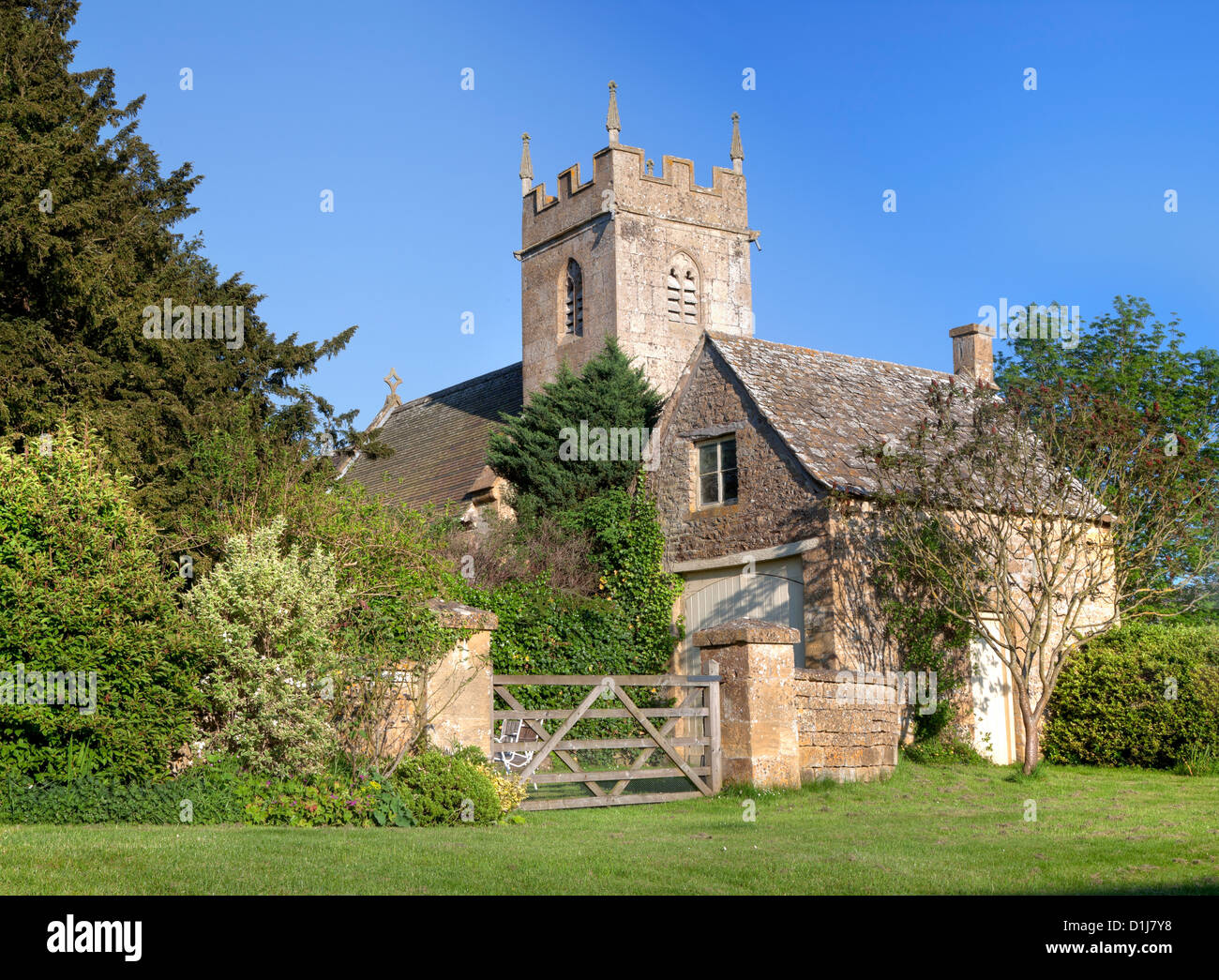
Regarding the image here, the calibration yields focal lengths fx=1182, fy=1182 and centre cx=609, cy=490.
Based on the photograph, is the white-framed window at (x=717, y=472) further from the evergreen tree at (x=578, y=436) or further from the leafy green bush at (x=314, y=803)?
the leafy green bush at (x=314, y=803)

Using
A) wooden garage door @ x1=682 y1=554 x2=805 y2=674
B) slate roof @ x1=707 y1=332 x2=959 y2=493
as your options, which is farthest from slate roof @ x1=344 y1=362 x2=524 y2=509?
slate roof @ x1=707 y1=332 x2=959 y2=493

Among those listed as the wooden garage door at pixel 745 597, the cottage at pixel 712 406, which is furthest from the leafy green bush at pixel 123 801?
the wooden garage door at pixel 745 597

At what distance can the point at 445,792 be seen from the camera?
10.7 m

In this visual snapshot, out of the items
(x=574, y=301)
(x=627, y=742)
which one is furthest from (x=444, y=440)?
(x=627, y=742)

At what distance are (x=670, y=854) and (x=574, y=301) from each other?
20.8 m

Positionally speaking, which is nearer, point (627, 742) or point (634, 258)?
point (627, 742)

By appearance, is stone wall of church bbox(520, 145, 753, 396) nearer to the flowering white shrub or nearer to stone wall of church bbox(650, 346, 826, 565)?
stone wall of church bbox(650, 346, 826, 565)

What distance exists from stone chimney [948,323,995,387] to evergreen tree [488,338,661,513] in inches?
280

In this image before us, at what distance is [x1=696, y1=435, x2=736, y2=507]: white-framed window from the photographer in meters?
19.9

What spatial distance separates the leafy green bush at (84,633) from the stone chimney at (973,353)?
18577 millimetres

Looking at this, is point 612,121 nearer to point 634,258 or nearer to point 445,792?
point 634,258

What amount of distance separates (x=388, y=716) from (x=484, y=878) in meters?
4.14

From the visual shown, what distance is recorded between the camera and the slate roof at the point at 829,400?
61.3 ft

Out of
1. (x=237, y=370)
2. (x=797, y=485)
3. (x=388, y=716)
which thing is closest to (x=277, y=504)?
(x=388, y=716)
